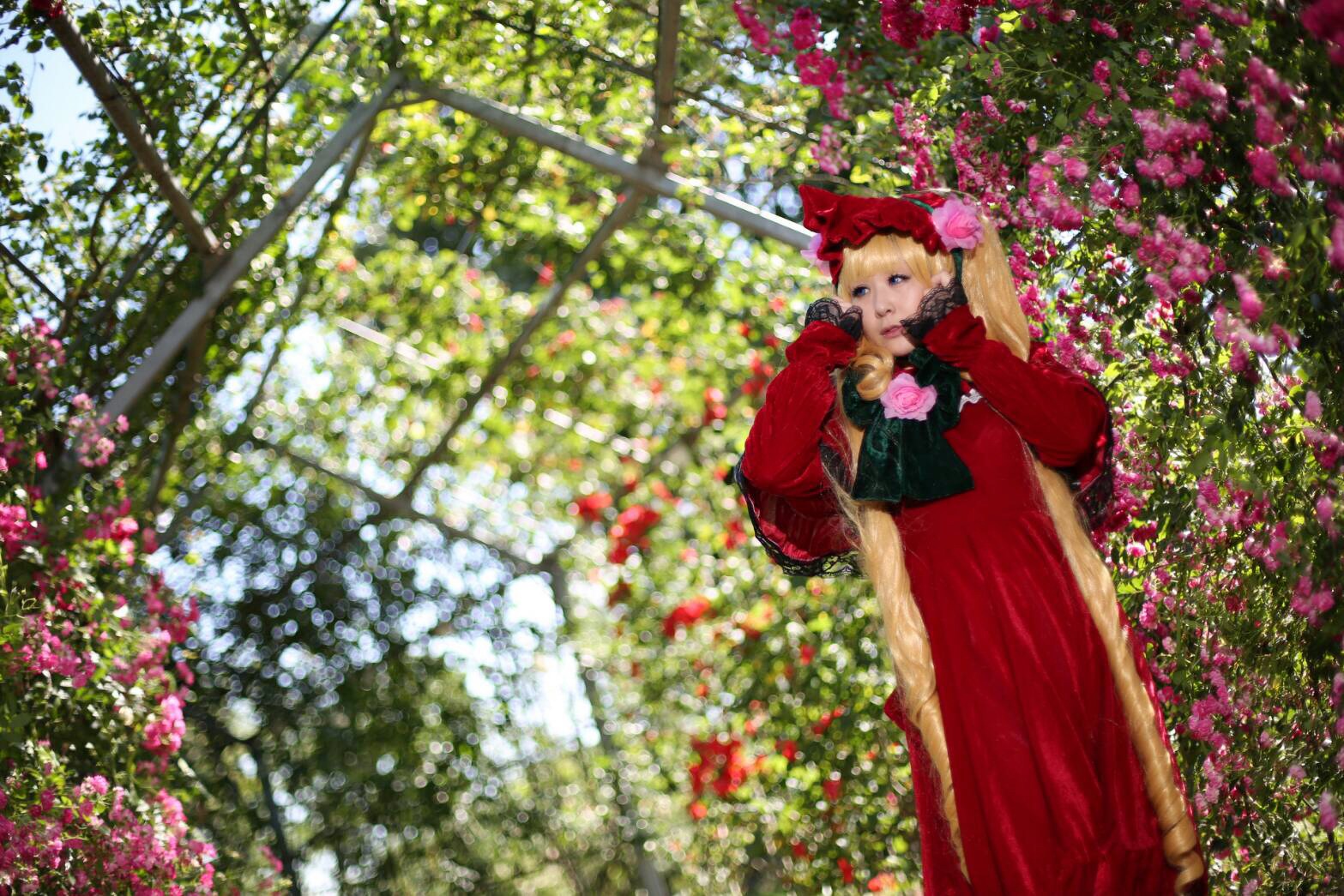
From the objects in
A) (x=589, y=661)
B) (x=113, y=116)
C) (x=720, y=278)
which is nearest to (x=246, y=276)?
(x=113, y=116)

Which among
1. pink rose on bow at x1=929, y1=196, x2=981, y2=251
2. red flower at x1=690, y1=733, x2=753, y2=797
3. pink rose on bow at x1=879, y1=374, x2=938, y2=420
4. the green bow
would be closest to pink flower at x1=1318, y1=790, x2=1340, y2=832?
the green bow

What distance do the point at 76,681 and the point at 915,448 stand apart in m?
2.12

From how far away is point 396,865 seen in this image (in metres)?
6.68

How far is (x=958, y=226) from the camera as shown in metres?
2.35

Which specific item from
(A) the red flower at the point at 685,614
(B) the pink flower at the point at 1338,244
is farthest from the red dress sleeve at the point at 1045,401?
(A) the red flower at the point at 685,614

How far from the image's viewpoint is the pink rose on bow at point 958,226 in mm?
2348

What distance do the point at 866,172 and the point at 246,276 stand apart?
6.69ft

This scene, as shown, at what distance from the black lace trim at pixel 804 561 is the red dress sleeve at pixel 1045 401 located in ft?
1.21

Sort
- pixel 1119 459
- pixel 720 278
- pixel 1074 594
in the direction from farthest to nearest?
pixel 720 278, pixel 1119 459, pixel 1074 594

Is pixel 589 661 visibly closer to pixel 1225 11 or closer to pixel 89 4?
pixel 89 4

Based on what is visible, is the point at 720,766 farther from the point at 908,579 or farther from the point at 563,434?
the point at 908,579

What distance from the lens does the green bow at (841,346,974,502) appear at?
2174 mm

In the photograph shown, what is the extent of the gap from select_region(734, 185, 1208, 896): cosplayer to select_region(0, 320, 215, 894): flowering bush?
176 cm

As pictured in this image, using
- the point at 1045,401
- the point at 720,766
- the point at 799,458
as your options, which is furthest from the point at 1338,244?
the point at 720,766
